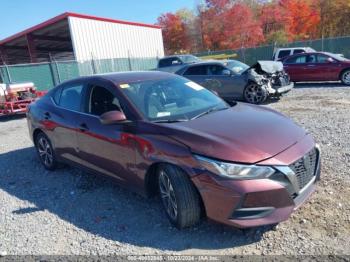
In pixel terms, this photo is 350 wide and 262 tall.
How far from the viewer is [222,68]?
1159cm

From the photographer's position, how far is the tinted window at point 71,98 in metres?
4.82

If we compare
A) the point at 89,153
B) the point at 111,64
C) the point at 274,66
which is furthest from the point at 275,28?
the point at 89,153

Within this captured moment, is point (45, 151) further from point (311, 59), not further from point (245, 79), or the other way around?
Result: point (311, 59)

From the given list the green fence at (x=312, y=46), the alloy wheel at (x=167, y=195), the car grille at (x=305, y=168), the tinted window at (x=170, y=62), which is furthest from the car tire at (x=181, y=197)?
the green fence at (x=312, y=46)

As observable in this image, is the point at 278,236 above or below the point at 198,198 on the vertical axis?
below

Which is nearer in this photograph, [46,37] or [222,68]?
[222,68]

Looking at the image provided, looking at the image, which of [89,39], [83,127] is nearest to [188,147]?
[83,127]

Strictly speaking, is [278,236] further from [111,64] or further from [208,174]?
[111,64]

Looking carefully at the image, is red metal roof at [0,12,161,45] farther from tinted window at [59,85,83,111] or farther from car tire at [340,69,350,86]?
tinted window at [59,85,83,111]

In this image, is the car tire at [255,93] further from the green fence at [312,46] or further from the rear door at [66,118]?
the green fence at [312,46]

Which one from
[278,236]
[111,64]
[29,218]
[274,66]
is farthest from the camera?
[111,64]

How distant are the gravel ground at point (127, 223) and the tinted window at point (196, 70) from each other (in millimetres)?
6676

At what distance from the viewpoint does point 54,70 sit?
1872cm

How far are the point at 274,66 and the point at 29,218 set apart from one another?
9.24 metres
